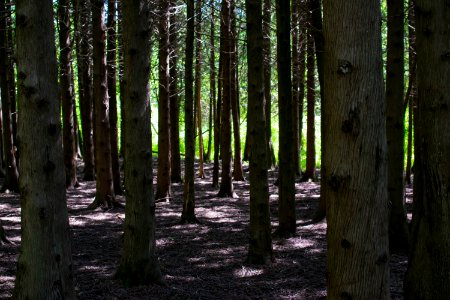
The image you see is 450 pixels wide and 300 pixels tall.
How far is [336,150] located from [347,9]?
58 centimetres

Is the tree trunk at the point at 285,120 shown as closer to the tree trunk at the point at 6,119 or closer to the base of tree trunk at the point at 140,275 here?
the base of tree trunk at the point at 140,275

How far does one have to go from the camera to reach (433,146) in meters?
3.73

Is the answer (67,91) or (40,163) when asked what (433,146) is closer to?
(40,163)

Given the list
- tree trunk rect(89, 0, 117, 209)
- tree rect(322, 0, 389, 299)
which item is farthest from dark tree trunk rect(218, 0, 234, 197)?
tree rect(322, 0, 389, 299)

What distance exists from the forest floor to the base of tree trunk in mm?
91

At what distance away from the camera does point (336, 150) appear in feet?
6.78

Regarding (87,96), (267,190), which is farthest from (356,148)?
(87,96)

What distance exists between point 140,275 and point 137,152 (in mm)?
1370

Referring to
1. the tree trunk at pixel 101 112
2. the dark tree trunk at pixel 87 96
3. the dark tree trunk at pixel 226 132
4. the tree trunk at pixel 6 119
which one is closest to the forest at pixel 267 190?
the tree trunk at pixel 101 112

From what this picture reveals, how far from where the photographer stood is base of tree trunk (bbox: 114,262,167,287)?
17.7ft

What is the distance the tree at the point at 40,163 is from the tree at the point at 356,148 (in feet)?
8.30

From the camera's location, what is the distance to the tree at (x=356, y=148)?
2010 millimetres

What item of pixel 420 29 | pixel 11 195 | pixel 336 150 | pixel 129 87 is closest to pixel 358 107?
pixel 336 150

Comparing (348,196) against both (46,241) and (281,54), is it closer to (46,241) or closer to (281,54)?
(46,241)
